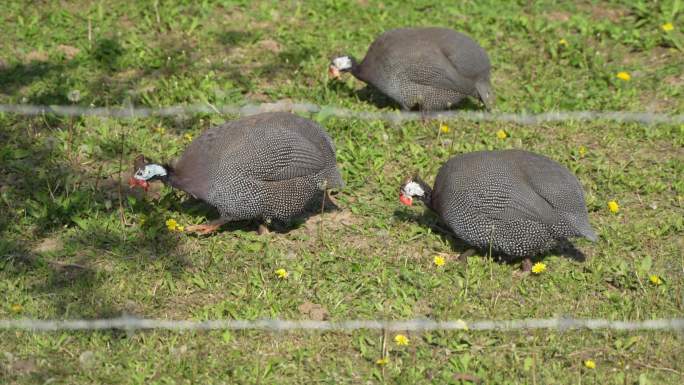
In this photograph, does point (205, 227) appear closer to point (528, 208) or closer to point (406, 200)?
point (406, 200)

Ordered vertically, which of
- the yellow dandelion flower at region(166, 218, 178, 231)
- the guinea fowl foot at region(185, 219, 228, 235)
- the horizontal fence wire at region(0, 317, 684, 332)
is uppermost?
the horizontal fence wire at region(0, 317, 684, 332)

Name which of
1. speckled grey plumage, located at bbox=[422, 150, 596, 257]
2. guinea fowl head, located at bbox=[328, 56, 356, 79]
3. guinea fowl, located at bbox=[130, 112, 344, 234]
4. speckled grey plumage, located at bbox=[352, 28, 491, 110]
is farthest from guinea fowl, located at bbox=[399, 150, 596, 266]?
guinea fowl head, located at bbox=[328, 56, 356, 79]

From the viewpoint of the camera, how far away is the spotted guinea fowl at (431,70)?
656 centimetres

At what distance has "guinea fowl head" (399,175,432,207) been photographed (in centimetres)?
545

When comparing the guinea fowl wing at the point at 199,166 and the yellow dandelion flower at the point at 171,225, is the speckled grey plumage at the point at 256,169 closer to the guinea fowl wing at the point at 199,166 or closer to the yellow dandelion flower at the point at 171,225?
the guinea fowl wing at the point at 199,166

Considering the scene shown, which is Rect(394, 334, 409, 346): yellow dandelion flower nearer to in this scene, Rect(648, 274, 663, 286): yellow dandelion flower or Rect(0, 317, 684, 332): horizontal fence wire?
Rect(0, 317, 684, 332): horizontal fence wire

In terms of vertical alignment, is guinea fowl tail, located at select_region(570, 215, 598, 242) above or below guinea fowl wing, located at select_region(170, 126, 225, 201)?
above

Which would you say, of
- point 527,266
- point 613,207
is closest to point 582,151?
point 613,207

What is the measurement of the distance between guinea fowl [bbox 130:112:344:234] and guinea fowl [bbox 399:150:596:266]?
2.46ft

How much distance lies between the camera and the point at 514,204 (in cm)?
507

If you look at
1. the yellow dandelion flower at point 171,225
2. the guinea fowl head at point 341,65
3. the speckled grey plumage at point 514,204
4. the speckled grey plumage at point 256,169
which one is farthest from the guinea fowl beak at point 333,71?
the yellow dandelion flower at point 171,225

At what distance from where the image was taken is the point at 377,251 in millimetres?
5367

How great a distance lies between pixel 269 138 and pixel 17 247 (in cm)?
143

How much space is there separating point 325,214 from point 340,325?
3.63 feet
